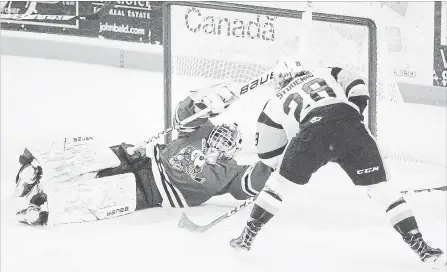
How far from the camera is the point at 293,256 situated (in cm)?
227

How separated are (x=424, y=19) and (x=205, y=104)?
7.13 ft

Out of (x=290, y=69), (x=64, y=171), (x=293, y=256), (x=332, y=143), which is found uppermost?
(x=290, y=69)

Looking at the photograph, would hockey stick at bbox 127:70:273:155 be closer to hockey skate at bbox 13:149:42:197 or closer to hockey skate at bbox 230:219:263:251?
hockey skate at bbox 13:149:42:197

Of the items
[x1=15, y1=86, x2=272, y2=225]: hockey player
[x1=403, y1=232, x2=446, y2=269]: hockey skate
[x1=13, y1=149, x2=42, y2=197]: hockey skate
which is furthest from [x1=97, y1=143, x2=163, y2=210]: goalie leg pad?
[x1=403, y1=232, x2=446, y2=269]: hockey skate

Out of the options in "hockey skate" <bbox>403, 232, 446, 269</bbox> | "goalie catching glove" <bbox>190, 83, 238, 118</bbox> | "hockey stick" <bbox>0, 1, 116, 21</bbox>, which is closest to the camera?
"hockey skate" <bbox>403, 232, 446, 269</bbox>

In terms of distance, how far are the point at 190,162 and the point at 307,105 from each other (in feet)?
2.09

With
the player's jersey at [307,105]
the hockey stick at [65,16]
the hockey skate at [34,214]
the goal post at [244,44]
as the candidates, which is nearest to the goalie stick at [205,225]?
the player's jersey at [307,105]

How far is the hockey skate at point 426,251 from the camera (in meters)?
2.09

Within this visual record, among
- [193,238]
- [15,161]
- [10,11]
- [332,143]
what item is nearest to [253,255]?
[193,238]

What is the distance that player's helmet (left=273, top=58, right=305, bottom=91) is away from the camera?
2.28 metres

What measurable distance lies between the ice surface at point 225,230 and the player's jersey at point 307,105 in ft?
0.64

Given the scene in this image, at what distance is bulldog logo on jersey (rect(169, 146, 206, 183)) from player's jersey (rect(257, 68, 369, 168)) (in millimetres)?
280

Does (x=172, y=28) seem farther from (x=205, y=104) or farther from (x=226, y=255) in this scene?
(x=226, y=255)

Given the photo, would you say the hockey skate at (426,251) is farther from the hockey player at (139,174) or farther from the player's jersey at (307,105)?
the hockey player at (139,174)
